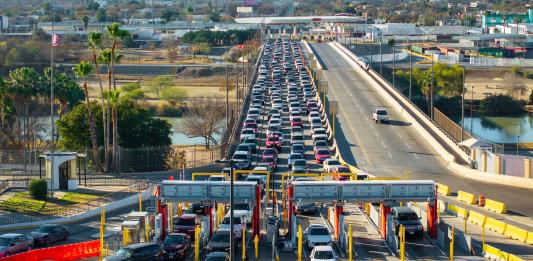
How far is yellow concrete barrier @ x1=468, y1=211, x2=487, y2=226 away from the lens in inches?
1752

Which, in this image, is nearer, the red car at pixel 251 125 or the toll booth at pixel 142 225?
the toll booth at pixel 142 225

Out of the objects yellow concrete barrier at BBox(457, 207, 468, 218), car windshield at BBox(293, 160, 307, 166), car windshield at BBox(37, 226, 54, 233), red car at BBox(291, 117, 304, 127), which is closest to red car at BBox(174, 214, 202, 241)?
car windshield at BBox(37, 226, 54, 233)

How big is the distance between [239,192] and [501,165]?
857 inches

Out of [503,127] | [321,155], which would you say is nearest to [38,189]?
[321,155]

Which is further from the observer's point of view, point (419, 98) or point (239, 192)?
point (419, 98)

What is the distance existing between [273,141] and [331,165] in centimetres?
1021

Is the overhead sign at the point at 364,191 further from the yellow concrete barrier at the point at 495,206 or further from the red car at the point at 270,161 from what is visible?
the red car at the point at 270,161

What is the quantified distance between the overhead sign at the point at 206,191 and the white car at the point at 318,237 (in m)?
2.46

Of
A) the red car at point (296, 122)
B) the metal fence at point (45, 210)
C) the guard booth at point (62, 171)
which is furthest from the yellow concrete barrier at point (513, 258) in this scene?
the red car at point (296, 122)

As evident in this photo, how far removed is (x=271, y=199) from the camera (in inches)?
1917

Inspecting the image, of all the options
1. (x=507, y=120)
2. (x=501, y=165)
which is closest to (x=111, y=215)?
(x=501, y=165)

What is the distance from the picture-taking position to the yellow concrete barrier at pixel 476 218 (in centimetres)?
4450

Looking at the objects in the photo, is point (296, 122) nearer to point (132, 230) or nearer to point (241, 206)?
point (241, 206)

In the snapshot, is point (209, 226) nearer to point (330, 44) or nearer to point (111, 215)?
point (111, 215)
